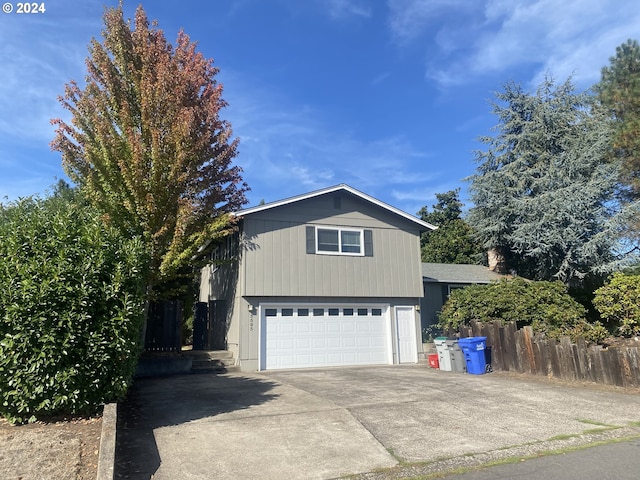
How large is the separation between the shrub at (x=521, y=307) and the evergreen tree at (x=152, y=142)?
8.52 meters

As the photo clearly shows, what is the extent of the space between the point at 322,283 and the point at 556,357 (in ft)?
23.9

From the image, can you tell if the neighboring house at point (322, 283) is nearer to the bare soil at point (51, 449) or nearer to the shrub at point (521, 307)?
the shrub at point (521, 307)

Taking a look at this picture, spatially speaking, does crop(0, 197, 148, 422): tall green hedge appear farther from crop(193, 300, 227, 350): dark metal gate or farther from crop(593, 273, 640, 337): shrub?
crop(593, 273, 640, 337): shrub

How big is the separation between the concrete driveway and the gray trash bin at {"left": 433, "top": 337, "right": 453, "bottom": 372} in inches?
98.1

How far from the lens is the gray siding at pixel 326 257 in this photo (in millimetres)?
14359

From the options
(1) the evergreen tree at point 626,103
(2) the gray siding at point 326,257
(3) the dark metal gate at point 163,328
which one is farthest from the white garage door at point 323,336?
(1) the evergreen tree at point 626,103

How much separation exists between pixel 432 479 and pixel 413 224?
42.0ft

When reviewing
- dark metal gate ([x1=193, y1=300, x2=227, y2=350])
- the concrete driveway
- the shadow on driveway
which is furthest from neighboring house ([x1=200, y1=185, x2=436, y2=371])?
the concrete driveway

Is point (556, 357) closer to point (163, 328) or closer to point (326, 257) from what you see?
point (326, 257)

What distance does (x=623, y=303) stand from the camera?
40.6 ft

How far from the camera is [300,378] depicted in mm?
11922

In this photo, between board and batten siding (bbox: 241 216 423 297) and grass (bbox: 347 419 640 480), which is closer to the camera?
grass (bbox: 347 419 640 480)

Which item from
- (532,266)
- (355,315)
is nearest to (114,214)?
(355,315)

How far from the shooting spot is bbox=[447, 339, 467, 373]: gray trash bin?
517 inches
